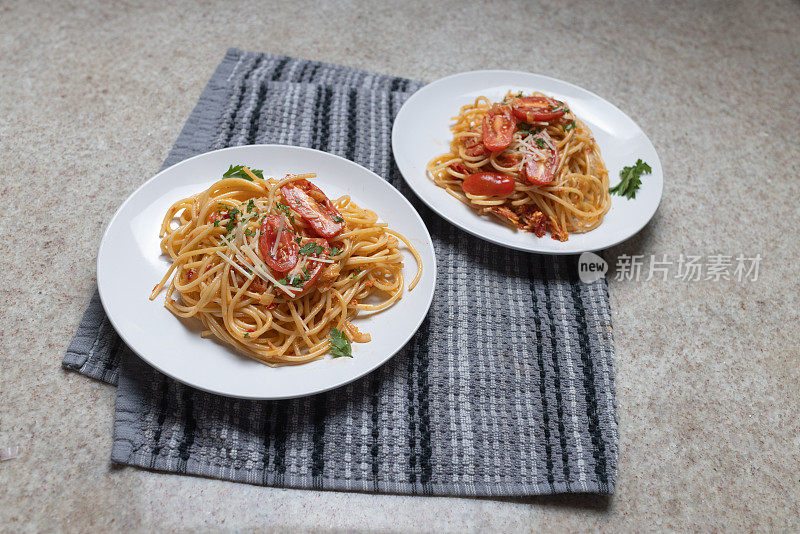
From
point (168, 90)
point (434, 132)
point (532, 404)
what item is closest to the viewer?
point (532, 404)

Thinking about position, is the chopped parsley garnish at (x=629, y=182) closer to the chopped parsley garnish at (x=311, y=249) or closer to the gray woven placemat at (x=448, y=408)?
the gray woven placemat at (x=448, y=408)

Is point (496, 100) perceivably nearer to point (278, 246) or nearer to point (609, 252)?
point (609, 252)

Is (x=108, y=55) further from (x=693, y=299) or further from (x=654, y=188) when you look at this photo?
(x=693, y=299)

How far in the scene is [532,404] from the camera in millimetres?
1600

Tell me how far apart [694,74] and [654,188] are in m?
1.17

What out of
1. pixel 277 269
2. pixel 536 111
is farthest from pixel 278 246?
pixel 536 111

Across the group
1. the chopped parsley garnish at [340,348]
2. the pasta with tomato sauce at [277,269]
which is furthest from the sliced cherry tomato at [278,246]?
the chopped parsley garnish at [340,348]

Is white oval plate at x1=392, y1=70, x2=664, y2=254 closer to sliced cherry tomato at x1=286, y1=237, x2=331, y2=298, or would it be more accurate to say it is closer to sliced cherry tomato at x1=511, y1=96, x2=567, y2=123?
sliced cherry tomato at x1=511, y1=96, x2=567, y2=123

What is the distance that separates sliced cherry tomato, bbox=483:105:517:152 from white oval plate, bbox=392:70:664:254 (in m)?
0.17

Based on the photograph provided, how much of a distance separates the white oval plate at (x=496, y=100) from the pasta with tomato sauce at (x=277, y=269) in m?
0.28

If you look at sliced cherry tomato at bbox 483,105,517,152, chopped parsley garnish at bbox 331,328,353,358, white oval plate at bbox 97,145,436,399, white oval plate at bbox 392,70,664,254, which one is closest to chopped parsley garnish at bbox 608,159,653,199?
white oval plate at bbox 392,70,664,254

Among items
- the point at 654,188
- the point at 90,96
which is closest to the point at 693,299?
the point at 654,188

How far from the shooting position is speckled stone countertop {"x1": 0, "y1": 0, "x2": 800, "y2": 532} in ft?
4.73

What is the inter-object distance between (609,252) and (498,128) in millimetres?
555
